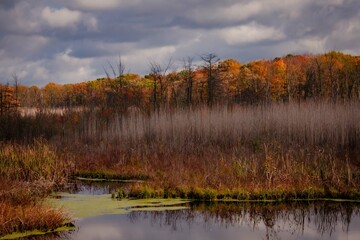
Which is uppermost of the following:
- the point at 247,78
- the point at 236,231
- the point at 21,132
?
the point at 247,78

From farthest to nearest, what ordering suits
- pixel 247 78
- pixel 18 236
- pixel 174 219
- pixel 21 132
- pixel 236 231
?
pixel 247 78 → pixel 21 132 → pixel 174 219 → pixel 236 231 → pixel 18 236

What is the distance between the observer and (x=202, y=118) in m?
18.2

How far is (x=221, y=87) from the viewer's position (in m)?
30.3

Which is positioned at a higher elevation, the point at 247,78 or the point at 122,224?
the point at 247,78

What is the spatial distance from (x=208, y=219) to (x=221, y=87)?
66.8ft

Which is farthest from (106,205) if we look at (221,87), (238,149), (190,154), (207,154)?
(221,87)

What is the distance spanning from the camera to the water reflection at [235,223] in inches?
369

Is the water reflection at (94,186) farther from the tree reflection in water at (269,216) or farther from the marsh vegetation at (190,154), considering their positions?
the tree reflection in water at (269,216)

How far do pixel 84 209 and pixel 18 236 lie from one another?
2497 mm

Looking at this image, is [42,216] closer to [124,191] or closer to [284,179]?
[124,191]

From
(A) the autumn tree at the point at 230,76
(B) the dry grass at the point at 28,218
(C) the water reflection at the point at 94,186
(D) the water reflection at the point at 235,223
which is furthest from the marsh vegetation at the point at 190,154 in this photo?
(A) the autumn tree at the point at 230,76

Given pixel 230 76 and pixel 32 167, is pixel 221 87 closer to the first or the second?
pixel 230 76

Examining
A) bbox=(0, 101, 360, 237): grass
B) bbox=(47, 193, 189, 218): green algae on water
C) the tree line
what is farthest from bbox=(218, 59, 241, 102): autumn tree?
bbox=(47, 193, 189, 218): green algae on water

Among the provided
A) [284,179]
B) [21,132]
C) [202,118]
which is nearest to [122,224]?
[284,179]
